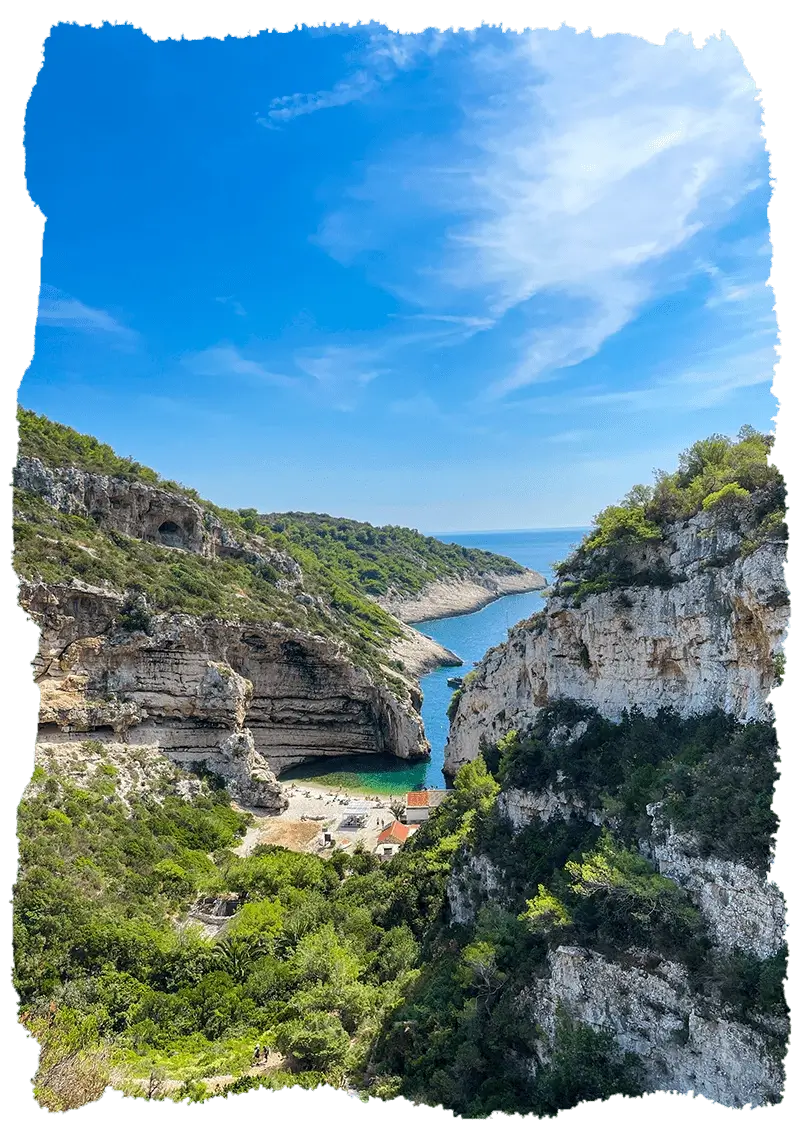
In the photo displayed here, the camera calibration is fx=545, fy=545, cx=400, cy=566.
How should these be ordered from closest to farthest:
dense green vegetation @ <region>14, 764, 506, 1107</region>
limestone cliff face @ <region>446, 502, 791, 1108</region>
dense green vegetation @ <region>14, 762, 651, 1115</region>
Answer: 1. limestone cliff face @ <region>446, 502, 791, 1108</region>
2. dense green vegetation @ <region>14, 762, 651, 1115</region>
3. dense green vegetation @ <region>14, 764, 506, 1107</region>

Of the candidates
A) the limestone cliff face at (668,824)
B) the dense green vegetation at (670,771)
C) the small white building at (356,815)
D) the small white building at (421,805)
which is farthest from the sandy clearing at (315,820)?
the dense green vegetation at (670,771)

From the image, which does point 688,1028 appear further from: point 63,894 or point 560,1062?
point 63,894

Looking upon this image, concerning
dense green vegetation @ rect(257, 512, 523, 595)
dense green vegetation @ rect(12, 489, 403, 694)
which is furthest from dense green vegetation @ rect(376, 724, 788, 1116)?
dense green vegetation @ rect(257, 512, 523, 595)

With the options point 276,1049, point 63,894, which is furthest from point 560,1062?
point 63,894

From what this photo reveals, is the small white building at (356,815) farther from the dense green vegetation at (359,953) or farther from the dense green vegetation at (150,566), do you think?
the dense green vegetation at (150,566)

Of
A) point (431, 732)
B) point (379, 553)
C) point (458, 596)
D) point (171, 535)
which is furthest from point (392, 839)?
point (458, 596)

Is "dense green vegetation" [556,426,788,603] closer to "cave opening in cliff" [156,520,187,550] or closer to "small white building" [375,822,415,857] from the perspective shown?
"small white building" [375,822,415,857]

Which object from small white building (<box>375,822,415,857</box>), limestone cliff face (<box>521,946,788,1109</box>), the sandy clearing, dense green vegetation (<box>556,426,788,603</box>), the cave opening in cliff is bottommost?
the sandy clearing

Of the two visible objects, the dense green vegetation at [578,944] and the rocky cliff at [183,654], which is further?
the rocky cliff at [183,654]
